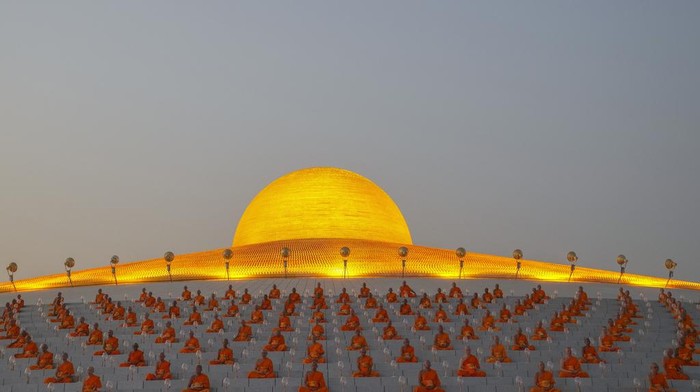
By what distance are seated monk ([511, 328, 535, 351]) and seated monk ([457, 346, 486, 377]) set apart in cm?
219

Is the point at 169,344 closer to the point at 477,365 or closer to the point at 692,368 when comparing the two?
the point at 477,365

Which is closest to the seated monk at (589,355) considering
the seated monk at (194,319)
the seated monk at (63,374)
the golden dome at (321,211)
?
the seated monk at (194,319)

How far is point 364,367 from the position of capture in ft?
52.9

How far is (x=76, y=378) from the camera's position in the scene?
1648cm

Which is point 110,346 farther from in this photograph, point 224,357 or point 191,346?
point 224,357

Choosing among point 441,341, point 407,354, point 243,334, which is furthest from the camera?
point 243,334

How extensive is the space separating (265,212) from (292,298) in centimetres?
2387

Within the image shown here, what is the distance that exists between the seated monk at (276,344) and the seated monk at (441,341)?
11.8 ft

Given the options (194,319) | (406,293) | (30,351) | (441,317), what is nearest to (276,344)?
(194,319)

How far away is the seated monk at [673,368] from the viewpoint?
16.0 m

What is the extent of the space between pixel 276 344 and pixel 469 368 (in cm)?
467

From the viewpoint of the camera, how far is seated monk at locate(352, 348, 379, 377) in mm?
16062

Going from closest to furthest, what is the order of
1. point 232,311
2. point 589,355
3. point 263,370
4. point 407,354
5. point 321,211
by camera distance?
point 263,370 → point 589,355 → point 407,354 → point 232,311 → point 321,211

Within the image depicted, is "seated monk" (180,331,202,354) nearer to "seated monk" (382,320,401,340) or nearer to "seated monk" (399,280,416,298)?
"seated monk" (382,320,401,340)
